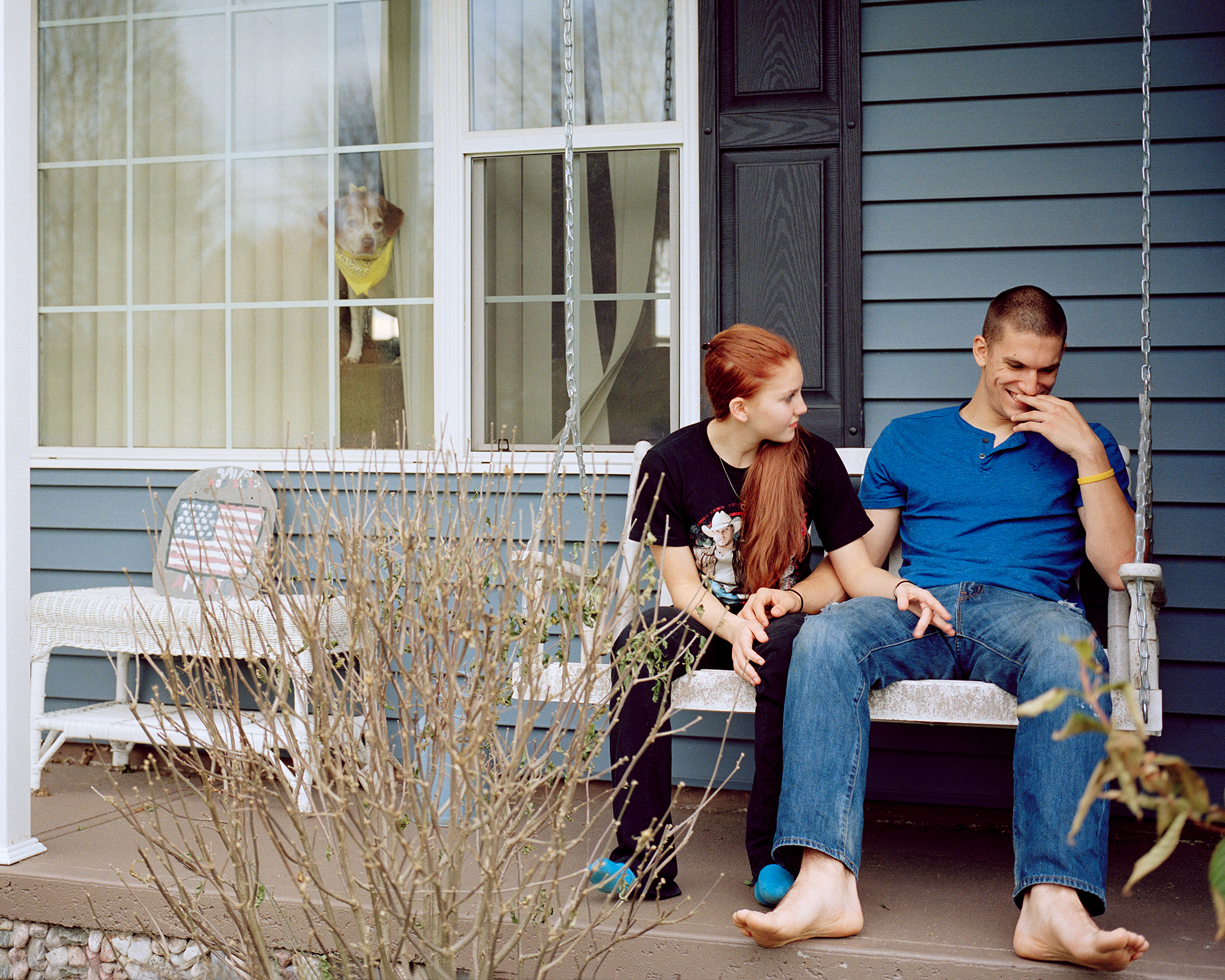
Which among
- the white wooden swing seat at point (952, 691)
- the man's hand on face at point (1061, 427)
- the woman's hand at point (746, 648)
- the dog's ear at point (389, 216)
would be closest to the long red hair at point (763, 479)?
the woman's hand at point (746, 648)

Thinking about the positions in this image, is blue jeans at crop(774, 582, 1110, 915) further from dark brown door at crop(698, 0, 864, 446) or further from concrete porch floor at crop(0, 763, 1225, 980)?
dark brown door at crop(698, 0, 864, 446)

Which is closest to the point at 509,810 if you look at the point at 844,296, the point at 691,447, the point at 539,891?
the point at 539,891

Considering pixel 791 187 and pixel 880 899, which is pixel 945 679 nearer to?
pixel 880 899

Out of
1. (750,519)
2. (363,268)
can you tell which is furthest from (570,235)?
(363,268)

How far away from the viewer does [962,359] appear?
287 centimetres

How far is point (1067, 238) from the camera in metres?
2.79

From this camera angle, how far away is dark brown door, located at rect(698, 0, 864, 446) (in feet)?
9.43

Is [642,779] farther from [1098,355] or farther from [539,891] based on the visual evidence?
[1098,355]

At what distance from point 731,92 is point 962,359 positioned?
101 centimetres

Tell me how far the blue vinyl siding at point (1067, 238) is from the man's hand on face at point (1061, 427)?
1.87 feet

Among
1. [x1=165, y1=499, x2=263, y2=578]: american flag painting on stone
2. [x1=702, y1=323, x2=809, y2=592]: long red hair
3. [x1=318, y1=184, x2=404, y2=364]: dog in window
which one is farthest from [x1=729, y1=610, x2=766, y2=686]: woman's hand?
[x1=318, y1=184, x2=404, y2=364]: dog in window

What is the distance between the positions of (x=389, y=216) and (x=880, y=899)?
2.51 m

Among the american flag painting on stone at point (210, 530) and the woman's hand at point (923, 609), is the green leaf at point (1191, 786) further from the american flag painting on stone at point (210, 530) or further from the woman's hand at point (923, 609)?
the american flag painting on stone at point (210, 530)

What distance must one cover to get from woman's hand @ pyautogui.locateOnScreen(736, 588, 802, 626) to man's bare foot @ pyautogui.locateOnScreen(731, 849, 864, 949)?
50 cm
